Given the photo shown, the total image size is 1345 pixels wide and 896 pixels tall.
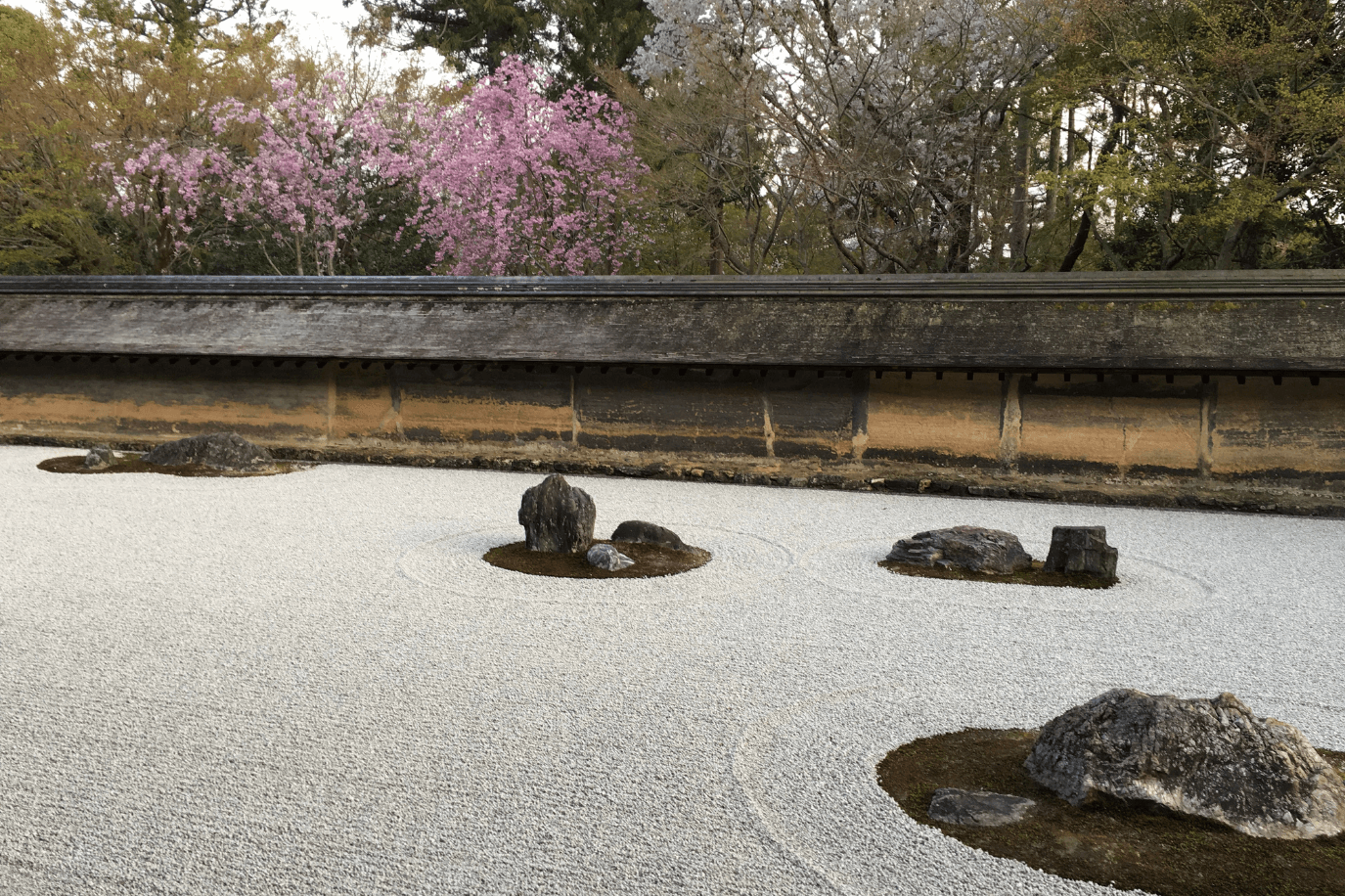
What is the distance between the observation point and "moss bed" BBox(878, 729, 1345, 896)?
237cm

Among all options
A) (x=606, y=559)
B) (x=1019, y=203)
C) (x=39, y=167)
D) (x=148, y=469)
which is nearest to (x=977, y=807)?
(x=606, y=559)

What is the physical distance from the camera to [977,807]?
2.71 metres

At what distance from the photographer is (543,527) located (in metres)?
6.07

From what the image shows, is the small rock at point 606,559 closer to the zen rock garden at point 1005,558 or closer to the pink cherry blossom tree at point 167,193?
the zen rock garden at point 1005,558

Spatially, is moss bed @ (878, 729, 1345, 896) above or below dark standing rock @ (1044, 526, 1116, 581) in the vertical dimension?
below

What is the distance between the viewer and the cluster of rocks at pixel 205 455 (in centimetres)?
935

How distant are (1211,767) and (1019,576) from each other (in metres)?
3.10

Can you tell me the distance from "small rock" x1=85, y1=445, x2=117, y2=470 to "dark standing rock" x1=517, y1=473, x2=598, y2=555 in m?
5.68

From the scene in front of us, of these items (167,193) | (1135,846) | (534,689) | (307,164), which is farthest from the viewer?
(307,164)

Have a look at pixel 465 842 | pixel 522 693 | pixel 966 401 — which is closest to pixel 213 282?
pixel 966 401

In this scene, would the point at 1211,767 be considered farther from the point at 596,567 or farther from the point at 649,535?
the point at 649,535

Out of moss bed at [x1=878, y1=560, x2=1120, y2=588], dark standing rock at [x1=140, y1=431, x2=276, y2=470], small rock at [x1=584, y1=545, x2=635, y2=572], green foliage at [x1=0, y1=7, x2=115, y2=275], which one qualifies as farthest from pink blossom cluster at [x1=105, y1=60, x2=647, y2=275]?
moss bed at [x1=878, y1=560, x2=1120, y2=588]

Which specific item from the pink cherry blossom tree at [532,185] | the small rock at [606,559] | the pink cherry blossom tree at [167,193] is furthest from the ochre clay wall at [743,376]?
the pink cherry blossom tree at [532,185]

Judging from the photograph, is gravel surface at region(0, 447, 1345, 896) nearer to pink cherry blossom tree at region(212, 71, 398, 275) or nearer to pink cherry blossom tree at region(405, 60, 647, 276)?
pink cherry blossom tree at region(405, 60, 647, 276)
